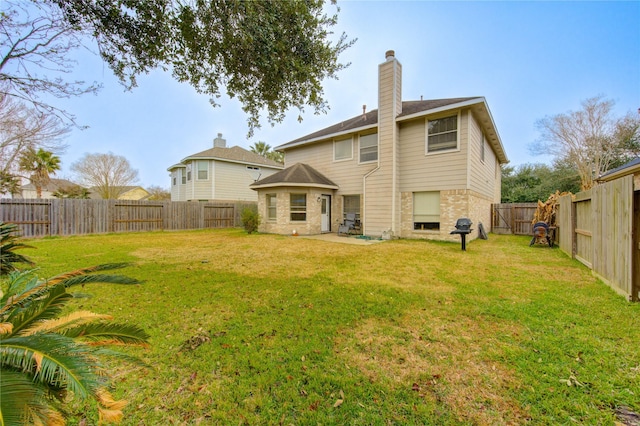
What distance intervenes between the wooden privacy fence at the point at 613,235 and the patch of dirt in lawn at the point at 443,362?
8.42 ft

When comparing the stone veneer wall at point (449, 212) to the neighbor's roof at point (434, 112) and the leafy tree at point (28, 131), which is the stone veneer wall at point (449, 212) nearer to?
the neighbor's roof at point (434, 112)

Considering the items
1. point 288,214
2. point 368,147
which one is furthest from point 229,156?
point 368,147

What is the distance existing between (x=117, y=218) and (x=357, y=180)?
13.1 meters

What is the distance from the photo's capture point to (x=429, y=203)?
35.6 ft

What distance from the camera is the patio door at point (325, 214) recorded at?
13.4 m

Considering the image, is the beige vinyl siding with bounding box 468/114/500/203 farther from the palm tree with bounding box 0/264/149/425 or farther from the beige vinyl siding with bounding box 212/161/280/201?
the beige vinyl siding with bounding box 212/161/280/201

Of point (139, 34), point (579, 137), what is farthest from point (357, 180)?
point (579, 137)

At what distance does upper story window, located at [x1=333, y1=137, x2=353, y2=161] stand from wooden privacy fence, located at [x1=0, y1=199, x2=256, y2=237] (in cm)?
835

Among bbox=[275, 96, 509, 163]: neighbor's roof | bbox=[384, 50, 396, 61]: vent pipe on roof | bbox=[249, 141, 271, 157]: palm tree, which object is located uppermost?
bbox=[249, 141, 271, 157]: palm tree

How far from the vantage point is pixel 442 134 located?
10.4 m

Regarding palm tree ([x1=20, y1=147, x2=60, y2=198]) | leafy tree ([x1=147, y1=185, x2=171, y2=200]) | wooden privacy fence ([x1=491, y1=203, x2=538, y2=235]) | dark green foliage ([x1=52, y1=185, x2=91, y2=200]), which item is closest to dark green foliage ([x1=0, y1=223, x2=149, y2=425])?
wooden privacy fence ([x1=491, y1=203, x2=538, y2=235])

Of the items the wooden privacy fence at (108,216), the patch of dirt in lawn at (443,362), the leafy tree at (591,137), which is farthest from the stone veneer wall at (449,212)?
the leafy tree at (591,137)

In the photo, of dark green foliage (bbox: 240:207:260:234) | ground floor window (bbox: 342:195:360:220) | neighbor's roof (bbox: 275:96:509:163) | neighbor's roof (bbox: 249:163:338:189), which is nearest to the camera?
neighbor's roof (bbox: 275:96:509:163)

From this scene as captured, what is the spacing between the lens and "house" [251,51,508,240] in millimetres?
10062
